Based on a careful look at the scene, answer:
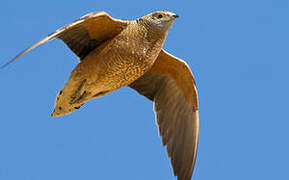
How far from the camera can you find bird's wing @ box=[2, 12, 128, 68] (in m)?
8.55

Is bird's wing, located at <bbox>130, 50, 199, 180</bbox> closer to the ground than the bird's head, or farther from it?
closer to the ground

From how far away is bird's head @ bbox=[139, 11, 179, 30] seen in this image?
8797mm

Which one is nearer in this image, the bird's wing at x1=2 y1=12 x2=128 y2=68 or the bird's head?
the bird's wing at x1=2 y1=12 x2=128 y2=68

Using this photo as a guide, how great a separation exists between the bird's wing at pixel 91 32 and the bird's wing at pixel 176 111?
1.52 meters

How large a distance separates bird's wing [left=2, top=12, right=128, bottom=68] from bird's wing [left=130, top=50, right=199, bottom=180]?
152 cm

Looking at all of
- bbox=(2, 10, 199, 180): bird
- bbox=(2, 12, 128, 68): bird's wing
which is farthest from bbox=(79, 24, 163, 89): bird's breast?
bbox=(2, 12, 128, 68): bird's wing

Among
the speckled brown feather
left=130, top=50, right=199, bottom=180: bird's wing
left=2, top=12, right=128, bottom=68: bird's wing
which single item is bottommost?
left=130, top=50, right=199, bottom=180: bird's wing

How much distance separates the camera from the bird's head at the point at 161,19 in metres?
8.80

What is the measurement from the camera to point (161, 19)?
29.0 feet

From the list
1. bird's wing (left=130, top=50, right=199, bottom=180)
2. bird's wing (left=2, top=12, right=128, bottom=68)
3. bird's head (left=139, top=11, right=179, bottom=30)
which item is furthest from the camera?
bird's wing (left=130, top=50, right=199, bottom=180)

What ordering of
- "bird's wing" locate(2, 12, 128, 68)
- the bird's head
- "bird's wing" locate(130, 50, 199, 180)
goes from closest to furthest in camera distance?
"bird's wing" locate(2, 12, 128, 68) → the bird's head → "bird's wing" locate(130, 50, 199, 180)

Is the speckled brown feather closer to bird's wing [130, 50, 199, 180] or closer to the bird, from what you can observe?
the bird

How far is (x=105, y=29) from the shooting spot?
29.2 feet

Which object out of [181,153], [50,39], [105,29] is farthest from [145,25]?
[181,153]
